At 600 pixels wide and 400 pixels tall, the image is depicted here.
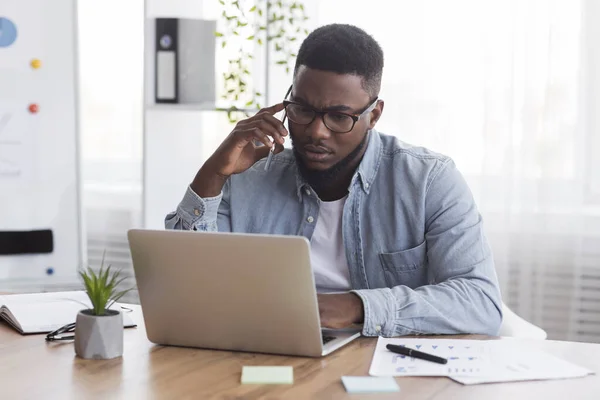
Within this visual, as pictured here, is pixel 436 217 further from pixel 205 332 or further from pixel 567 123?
pixel 567 123

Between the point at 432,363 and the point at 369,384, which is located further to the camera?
the point at 432,363

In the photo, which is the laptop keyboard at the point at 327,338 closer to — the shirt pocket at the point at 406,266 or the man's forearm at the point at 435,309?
the man's forearm at the point at 435,309

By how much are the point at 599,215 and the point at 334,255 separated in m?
1.27

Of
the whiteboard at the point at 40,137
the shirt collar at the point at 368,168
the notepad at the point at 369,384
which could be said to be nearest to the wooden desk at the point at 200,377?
the notepad at the point at 369,384

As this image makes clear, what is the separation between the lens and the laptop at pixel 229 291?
1406mm

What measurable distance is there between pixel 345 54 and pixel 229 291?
2.61 feet

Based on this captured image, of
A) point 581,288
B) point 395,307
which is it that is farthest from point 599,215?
→ point 395,307

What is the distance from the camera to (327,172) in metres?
2.05

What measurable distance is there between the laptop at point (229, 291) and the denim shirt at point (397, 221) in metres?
0.28

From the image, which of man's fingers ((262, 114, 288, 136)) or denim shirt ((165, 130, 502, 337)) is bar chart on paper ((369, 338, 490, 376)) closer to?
denim shirt ((165, 130, 502, 337))

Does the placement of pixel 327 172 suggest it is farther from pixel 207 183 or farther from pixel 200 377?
pixel 200 377

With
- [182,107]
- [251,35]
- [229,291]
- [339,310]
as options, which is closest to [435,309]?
[339,310]

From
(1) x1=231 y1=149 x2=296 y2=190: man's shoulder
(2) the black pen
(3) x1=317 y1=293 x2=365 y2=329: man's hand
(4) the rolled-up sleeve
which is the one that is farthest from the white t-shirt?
(2) the black pen

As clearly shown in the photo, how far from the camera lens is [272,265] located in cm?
140
